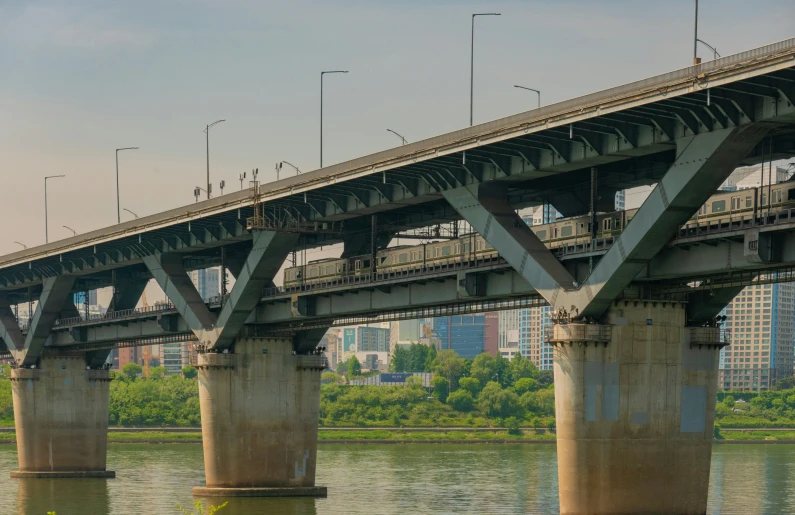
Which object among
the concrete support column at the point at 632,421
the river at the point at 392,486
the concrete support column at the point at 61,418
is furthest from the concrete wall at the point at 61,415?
the concrete support column at the point at 632,421

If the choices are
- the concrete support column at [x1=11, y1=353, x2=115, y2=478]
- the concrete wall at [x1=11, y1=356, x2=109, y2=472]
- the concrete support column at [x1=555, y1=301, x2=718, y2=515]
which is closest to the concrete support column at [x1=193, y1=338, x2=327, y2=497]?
the concrete support column at [x1=11, y1=353, x2=115, y2=478]

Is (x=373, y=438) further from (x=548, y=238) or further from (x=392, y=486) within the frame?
(x=548, y=238)

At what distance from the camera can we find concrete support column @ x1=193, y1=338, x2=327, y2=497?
3285 inches

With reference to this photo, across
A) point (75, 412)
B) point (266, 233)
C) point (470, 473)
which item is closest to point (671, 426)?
point (266, 233)

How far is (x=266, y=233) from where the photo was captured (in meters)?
77.8

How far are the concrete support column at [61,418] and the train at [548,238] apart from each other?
117 feet

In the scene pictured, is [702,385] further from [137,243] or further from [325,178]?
[137,243]

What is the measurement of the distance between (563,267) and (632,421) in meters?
7.31

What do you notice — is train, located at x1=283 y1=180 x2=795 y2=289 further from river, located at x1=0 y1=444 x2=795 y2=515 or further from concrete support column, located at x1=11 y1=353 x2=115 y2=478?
concrete support column, located at x1=11 y1=353 x2=115 y2=478

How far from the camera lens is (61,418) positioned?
111 m

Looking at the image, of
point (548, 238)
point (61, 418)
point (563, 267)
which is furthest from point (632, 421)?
point (61, 418)

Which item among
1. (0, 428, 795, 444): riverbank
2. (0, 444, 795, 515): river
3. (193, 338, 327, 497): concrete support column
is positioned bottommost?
(0, 428, 795, 444): riverbank

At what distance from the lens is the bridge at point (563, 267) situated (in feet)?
164

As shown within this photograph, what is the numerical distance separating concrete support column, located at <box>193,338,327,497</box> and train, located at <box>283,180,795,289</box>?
5.89 metres
